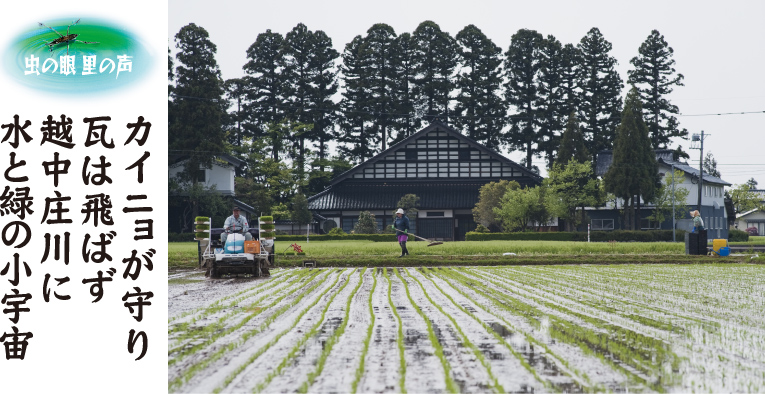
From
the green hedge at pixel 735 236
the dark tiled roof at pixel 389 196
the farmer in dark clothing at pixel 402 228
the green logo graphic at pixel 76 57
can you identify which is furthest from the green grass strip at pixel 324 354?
the green hedge at pixel 735 236

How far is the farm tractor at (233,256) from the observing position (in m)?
17.0

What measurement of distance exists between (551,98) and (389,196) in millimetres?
19836

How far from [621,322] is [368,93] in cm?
5866

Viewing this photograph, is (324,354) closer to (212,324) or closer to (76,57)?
(212,324)

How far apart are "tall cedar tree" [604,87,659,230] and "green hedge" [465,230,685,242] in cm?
418

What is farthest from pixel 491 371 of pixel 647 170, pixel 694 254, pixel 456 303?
pixel 647 170

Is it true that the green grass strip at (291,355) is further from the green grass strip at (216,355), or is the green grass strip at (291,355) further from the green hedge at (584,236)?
the green hedge at (584,236)

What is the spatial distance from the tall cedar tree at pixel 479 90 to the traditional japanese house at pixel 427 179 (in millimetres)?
8799

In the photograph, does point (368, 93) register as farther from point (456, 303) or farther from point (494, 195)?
point (456, 303)

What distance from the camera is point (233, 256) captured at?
1689 centimetres

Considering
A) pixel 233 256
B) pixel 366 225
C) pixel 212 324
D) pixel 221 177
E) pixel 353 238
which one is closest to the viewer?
pixel 212 324

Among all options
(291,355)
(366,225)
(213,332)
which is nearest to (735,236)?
(366,225)

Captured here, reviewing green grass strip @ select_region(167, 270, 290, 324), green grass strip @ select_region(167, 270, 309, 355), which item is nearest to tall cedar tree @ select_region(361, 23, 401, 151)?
green grass strip @ select_region(167, 270, 290, 324)

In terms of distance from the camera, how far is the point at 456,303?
37.2 feet
